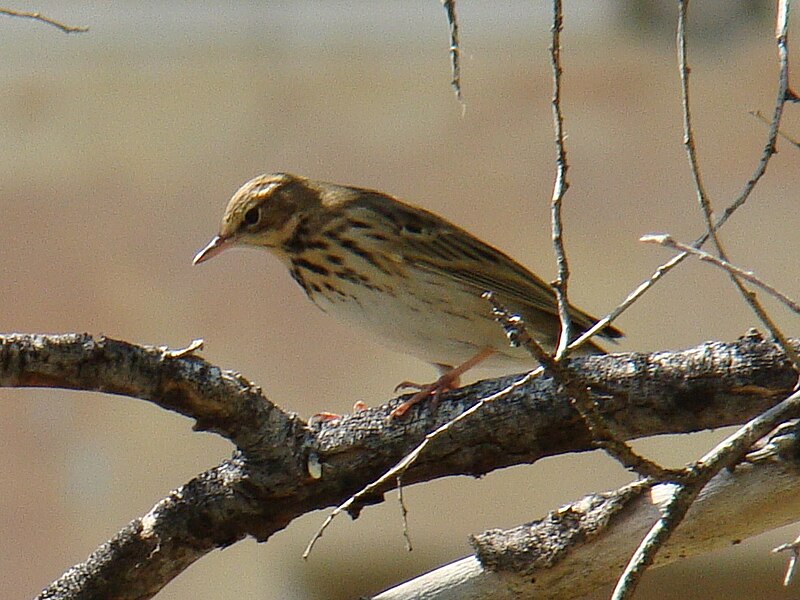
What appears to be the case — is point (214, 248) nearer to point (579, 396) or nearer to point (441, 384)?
point (441, 384)

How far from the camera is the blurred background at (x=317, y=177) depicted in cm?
610

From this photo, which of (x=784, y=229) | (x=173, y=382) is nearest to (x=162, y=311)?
(x=784, y=229)

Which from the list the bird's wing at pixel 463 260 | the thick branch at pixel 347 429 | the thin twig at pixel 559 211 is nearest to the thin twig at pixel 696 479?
the thin twig at pixel 559 211

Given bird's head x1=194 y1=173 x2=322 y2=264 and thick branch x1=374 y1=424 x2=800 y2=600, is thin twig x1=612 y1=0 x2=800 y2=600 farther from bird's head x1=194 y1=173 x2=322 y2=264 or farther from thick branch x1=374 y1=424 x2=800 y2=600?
bird's head x1=194 y1=173 x2=322 y2=264

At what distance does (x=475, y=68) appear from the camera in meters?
6.14

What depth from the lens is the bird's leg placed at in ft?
9.68

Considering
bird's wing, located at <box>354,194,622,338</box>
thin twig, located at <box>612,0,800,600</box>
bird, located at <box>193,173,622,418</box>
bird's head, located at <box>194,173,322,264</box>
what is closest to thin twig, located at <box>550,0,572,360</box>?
thin twig, located at <box>612,0,800,600</box>

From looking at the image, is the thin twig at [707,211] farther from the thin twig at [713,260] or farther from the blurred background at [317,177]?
the blurred background at [317,177]

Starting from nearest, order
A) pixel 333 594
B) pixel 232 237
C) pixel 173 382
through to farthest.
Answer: pixel 173 382, pixel 232 237, pixel 333 594

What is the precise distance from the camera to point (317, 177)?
614cm

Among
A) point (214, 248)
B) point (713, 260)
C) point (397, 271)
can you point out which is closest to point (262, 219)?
point (214, 248)

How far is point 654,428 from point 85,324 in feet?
12.4

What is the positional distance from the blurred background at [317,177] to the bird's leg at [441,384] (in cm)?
181

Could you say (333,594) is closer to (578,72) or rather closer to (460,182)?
(460,182)
